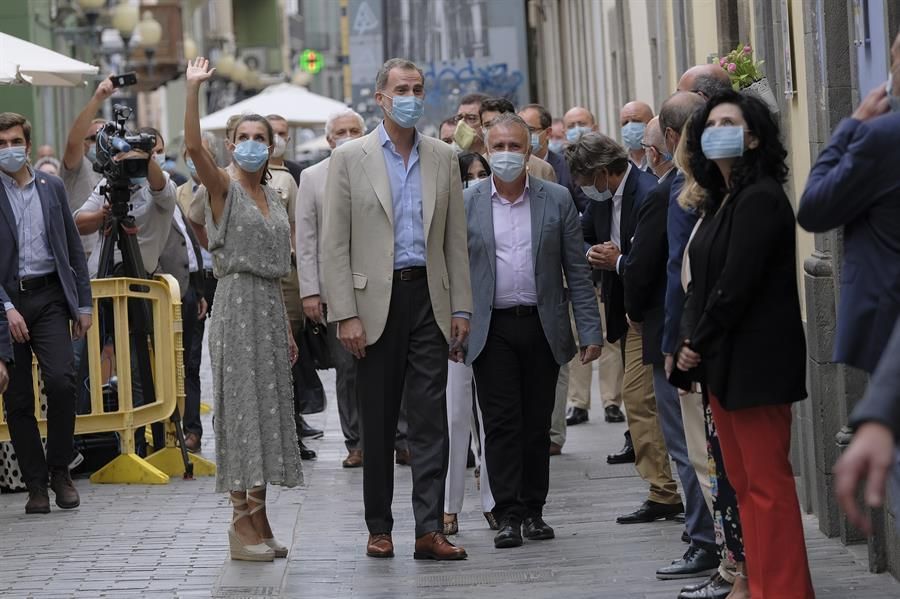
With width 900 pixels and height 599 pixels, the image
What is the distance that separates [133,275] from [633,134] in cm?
327

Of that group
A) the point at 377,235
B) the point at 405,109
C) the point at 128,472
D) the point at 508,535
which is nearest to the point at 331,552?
the point at 508,535

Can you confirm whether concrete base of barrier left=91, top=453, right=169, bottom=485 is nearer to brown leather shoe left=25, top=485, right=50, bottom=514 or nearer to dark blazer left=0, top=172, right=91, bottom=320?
brown leather shoe left=25, top=485, right=50, bottom=514

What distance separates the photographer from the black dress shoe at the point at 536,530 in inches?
353

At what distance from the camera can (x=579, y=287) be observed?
29.4 feet

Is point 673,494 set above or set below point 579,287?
below

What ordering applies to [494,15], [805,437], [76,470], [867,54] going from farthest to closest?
1. [494,15]
2. [76,470]
3. [805,437]
4. [867,54]

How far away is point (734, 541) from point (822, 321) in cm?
146

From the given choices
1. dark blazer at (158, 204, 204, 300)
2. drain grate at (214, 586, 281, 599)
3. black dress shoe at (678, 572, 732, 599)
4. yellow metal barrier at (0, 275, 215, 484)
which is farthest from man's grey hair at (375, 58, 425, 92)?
dark blazer at (158, 204, 204, 300)

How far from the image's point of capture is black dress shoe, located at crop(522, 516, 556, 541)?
896cm

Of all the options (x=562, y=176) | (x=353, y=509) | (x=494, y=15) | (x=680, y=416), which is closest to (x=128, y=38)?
(x=494, y=15)

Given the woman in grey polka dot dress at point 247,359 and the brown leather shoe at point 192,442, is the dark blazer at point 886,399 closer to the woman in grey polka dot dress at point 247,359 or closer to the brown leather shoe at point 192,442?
the woman in grey polka dot dress at point 247,359

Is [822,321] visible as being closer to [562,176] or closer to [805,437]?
[805,437]

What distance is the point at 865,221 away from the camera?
5469mm

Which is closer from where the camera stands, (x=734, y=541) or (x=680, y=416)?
(x=734, y=541)
